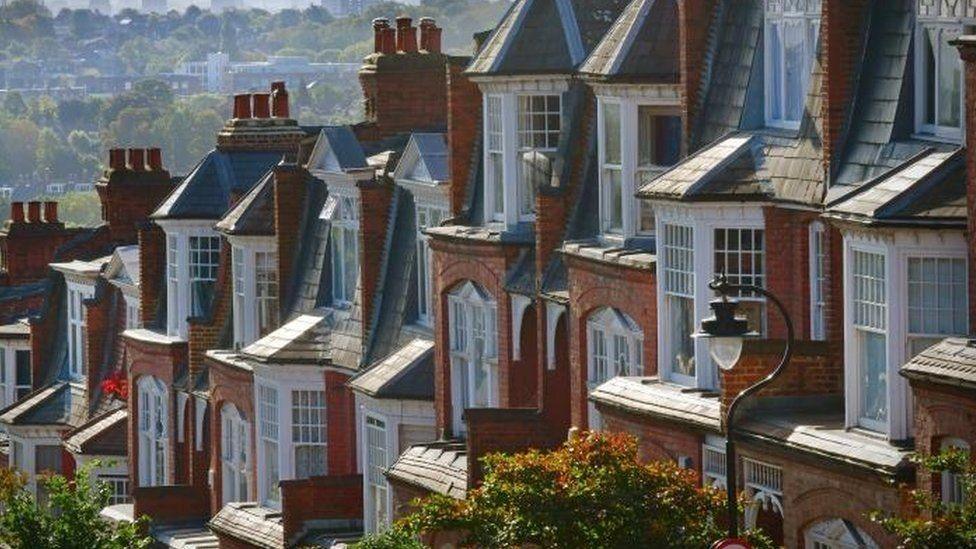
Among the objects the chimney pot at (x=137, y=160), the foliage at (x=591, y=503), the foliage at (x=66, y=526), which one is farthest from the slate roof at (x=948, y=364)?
the chimney pot at (x=137, y=160)

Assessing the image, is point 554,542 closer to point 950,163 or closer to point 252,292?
point 950,163

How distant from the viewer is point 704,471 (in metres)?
43.7

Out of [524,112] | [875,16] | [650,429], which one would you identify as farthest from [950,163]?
[524,112]

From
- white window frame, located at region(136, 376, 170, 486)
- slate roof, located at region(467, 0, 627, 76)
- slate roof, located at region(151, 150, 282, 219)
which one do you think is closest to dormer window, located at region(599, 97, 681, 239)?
slate roof, located at region(467, 0, 627, 76)

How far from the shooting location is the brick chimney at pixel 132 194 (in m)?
79.7

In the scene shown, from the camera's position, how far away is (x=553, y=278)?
51.2 m

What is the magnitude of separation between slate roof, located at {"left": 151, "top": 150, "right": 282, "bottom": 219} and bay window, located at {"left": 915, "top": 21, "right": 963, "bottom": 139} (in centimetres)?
2757

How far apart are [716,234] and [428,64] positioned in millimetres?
22348

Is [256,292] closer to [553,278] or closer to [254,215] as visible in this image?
[254,215]

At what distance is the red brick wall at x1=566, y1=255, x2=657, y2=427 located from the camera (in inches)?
1857

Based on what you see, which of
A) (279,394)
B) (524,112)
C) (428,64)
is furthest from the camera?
(428,64)

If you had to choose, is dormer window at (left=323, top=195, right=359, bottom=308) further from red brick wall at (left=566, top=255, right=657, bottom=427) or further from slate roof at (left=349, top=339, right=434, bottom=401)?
red brick wall at (left=566, top=255, right=657, bottom=427)

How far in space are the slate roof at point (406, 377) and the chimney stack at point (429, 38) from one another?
10.7 metres

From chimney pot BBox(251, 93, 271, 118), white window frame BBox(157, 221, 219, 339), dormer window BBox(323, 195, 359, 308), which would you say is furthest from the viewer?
chimney pot BBox(251, 93, 271, 118)
